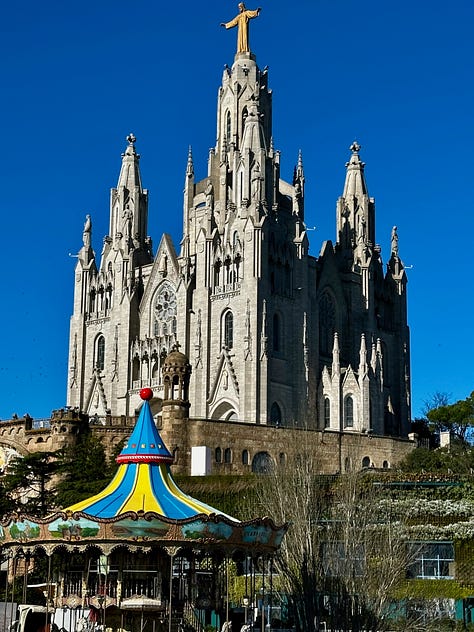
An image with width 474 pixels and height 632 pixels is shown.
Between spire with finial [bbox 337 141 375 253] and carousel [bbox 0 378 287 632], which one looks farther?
spire with finial [bbox 337 141 375 253]

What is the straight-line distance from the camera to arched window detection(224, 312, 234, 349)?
6750 cm

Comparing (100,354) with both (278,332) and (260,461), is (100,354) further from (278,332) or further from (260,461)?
(260,461)

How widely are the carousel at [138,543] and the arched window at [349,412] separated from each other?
125 feet

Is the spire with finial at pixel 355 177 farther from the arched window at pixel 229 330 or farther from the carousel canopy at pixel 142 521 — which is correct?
the carousel canopy at pixel 142 521

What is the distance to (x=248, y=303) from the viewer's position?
217ft

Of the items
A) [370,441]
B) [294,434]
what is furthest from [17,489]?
[370,441]

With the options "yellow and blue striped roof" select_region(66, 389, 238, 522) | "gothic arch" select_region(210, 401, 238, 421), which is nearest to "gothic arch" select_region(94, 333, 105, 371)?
"gothic arch" select_region(210, 401, 238, 421)

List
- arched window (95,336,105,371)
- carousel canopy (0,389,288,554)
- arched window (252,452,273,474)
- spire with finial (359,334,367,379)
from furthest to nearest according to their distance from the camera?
1. arched window (95,336,105,371)
2. spire with finial (359,334,367,379)
3. arched window (252,452,273,474)
4. carousel canopy (0,389,288,554)

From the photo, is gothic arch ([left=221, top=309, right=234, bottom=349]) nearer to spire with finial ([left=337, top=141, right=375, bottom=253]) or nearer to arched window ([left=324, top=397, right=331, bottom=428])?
arched window ([left=324, top=397, right=331, bottom=428])

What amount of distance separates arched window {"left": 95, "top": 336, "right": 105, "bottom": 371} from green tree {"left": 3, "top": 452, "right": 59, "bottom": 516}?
22.5 meters

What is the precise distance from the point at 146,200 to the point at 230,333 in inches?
621

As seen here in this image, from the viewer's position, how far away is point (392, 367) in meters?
77.9

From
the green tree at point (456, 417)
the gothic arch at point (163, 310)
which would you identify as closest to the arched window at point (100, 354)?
the gothic arch at point (163, 310)

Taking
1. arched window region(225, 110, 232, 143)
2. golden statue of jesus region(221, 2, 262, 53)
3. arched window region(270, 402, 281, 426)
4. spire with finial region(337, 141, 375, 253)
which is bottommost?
arched window region(270, 402, 281, 426)
